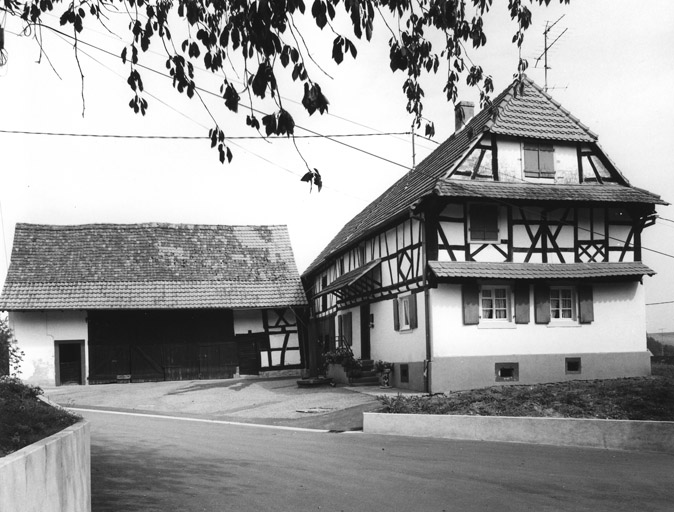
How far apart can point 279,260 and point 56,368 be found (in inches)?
435

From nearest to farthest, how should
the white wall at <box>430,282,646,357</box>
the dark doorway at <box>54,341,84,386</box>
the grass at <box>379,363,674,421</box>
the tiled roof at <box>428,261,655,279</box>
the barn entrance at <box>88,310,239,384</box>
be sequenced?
the grass at <box>379,363,674,421</box>
the tiled roof at <box>428,261,655,279</box>
the white wall at <box>430,282,646,357</box>
the dark doorway at <box>54,341,84,386</box>
the barn entrance at <box>88,310,239,384</box>

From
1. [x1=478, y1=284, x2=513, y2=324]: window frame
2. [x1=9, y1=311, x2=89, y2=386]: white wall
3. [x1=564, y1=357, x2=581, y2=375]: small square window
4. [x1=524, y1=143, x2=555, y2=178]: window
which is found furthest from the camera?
[x1=9, y1=311, x2=89, y2=386]: white wall

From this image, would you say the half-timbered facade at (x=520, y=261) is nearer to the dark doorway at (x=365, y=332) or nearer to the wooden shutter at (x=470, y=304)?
A: the wooden shutter at (x=470, y=304)

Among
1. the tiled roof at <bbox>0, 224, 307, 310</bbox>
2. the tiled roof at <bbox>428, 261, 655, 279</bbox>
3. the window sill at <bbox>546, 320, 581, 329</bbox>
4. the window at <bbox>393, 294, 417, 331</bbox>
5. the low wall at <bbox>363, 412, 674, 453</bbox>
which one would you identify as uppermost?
the tiled roof at <bbox>0, 224, 307, 310</bbox>

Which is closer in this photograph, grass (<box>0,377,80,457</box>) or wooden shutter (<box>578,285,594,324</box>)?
grass (<box>0,377,80,457</box>)

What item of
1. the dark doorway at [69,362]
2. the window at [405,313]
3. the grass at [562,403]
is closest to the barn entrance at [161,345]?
the dark doorway at [69,362]

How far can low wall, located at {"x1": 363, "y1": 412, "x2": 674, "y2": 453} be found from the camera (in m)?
12.8

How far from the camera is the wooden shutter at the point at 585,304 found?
21.5 meters

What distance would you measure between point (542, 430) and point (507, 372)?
747cm

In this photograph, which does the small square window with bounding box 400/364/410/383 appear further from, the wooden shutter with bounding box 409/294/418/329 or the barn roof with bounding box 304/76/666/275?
the barn roof with bounding box 304/76/666/275

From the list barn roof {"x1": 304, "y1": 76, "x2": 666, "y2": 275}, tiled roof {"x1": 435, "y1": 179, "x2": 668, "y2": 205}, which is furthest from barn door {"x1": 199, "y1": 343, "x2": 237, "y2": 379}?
tiled roof {"x1": 435, "y1": 179, "x2": 668, "y2": 205}

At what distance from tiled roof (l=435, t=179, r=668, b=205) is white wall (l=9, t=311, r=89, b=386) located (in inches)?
701

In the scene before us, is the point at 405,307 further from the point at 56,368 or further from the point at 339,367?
the point at 56,368

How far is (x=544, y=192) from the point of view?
21359 millimetres
